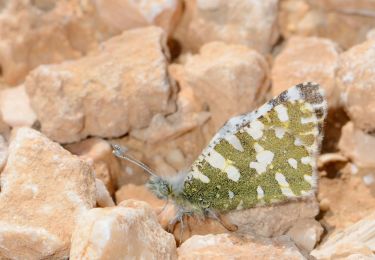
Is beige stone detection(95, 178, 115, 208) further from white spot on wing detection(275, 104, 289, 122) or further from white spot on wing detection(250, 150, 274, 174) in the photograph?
white spot on wing detection(275, 104, 289, 122)

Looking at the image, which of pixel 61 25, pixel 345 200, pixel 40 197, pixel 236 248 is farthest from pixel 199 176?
pixel 61 25

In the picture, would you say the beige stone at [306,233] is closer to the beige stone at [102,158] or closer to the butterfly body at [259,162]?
the butterfly body at [259,162]

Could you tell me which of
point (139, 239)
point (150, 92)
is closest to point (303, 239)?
point (139, 239)

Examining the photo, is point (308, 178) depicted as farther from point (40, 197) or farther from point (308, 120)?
point (40, 197)

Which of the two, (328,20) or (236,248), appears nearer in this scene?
(236,248)

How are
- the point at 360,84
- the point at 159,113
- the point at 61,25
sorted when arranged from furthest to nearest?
the point at 61,25, the point at 159,113, the point at 360,84

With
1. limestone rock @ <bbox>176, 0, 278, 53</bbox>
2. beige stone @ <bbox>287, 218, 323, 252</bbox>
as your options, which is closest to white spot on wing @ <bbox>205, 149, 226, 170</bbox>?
beige stone @ <bbox>287, 218, 323, 252</bbox>

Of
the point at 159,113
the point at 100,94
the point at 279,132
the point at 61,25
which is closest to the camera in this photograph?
the point at 279,132

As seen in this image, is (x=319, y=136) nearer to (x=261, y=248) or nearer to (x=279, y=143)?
(x=279, y=143)
